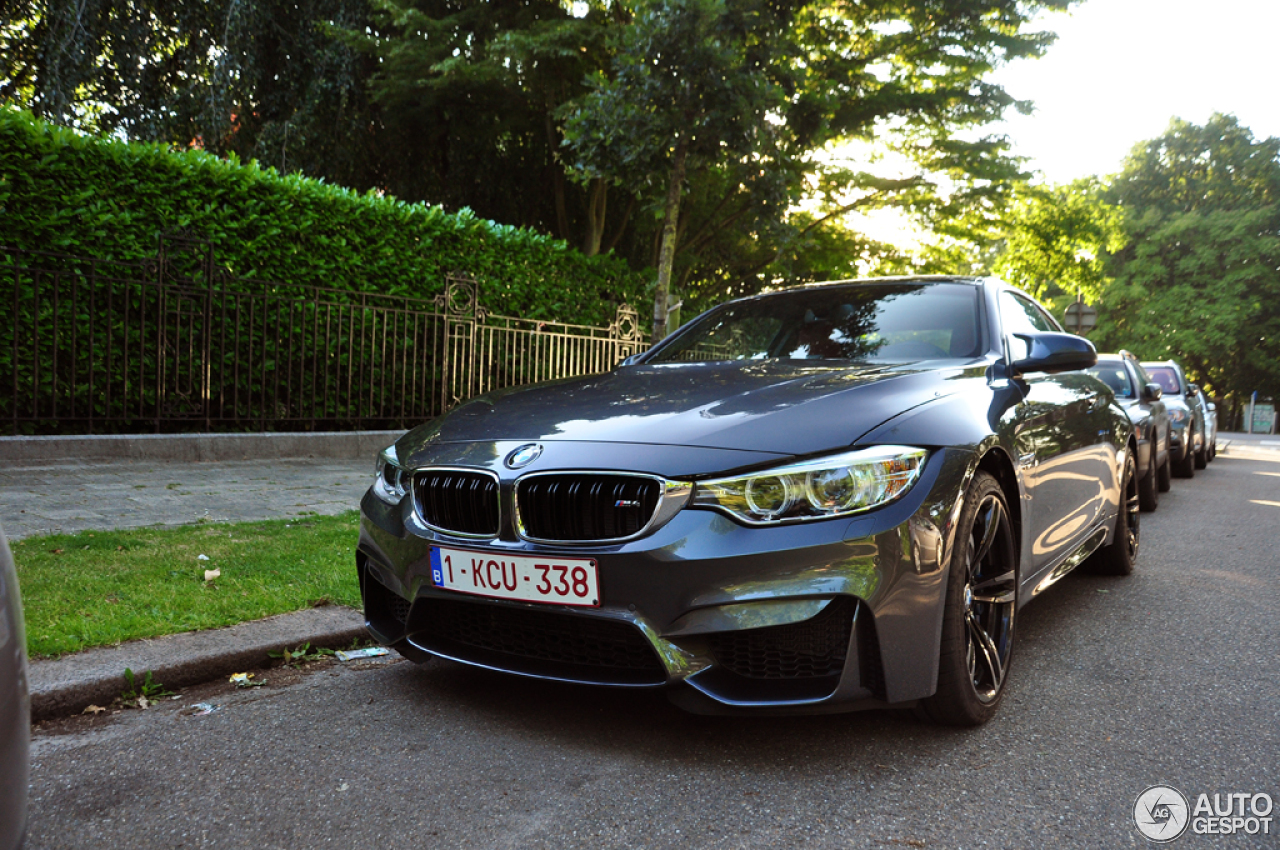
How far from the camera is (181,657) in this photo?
9.91ft

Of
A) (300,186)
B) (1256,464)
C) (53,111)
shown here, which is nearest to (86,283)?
(300,186)

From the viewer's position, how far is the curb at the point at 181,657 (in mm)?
2734

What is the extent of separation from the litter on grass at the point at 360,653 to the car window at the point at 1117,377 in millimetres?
7689

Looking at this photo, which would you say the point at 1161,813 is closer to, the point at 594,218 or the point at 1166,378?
the point at 1166,378

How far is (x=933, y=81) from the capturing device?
15.1 metres

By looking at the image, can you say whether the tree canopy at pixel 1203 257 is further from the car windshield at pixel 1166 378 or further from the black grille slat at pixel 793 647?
the black grille slat at pixel 793 647

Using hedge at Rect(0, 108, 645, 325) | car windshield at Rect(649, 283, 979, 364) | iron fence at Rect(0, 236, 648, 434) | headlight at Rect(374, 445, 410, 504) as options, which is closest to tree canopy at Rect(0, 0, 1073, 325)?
hedge at Rect(0, 108, 645, 325)

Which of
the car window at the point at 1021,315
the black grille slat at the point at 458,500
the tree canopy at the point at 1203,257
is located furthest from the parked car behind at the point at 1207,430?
the tree canopy at the point at 1203,257

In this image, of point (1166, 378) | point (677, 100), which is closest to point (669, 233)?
point (677, 100)

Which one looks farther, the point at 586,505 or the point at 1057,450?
the point at 1057,450

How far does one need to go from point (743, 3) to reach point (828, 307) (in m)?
5.34

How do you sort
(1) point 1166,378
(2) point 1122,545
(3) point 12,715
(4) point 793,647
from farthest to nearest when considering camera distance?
(1) point 1166,378, (2) point 1122,545, (4) point 793,647, (3) point 12,715

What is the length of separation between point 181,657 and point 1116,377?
361 inches

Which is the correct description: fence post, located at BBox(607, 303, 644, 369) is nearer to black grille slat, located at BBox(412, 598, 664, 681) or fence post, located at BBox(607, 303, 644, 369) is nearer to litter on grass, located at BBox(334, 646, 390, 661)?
litter on grass, located at BBox(334, 646, 390, 661)
